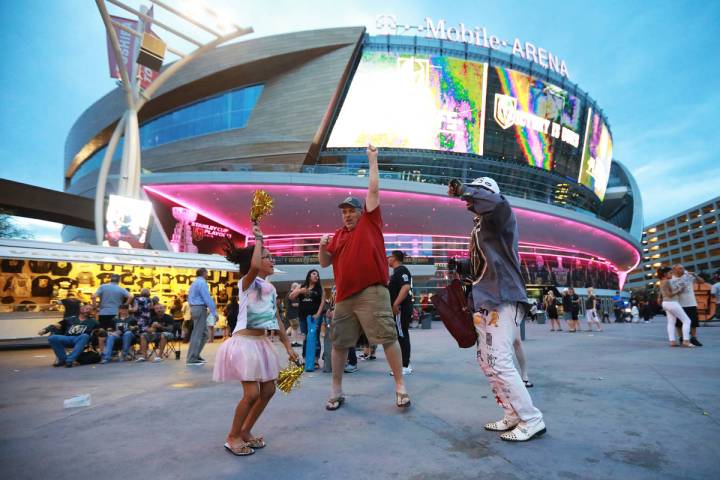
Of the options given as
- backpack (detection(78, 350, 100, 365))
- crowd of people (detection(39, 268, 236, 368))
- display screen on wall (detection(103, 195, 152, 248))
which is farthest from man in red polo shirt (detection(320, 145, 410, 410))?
display screen on wall (detection(103, 195, 152, 248))

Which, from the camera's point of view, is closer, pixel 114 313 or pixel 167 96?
pixel 114 313

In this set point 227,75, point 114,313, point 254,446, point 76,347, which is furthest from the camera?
point 227,75

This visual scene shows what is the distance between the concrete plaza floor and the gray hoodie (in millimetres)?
955

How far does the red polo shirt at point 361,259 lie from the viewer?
3.76 m

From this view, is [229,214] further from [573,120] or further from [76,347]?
[573,120]

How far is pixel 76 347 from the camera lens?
765 centimetres

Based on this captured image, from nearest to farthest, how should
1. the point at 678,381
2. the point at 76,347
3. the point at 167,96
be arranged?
the point at 678,381 → the point at 76,347 → the point at 167,96

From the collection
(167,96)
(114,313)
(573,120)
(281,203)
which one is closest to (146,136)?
(167,96)

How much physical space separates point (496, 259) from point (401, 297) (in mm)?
2815

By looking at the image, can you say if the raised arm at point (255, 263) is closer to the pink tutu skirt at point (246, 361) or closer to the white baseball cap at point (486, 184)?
the pink tutu skirt at point (246, 361)

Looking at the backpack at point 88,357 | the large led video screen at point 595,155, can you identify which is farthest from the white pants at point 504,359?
the large led video screen at point 595,155

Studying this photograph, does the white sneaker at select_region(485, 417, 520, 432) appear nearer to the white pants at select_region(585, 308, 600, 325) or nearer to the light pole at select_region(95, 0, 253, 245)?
the white pants at select_region(585, 308, 600, 325)

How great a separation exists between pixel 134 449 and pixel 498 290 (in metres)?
2.76

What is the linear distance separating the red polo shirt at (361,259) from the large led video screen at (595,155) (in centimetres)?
4620
